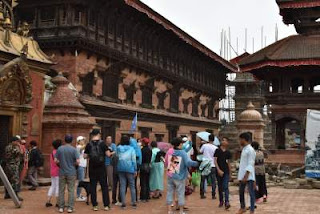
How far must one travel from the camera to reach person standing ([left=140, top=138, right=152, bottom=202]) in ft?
42.3

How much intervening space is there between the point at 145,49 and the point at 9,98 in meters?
18.1

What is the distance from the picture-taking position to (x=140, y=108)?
102 feet

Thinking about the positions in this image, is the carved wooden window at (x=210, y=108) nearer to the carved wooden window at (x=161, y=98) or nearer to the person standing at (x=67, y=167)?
the carved wooden window at (x=161, y=98)

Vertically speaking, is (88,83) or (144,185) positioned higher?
(88,83)

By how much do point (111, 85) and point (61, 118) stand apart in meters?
10.2

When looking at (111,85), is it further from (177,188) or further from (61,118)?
(177,188)

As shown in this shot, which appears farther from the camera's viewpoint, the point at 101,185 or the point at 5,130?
the point at 5,130

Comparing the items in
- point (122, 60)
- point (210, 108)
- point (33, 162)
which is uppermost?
point (122, 60)

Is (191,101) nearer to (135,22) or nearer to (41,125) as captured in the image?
(135,22)

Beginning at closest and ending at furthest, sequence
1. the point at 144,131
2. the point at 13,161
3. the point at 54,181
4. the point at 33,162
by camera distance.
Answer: the point at 54,181 < the point at 13,161 < the point at 33,162 < the point at 144,131

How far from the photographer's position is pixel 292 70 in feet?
77.4

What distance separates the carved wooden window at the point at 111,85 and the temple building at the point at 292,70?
7.90 m

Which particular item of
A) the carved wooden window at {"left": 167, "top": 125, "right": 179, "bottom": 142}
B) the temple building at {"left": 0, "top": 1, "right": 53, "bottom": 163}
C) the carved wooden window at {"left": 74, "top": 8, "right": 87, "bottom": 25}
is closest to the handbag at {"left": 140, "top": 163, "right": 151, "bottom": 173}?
the temple building at {"left": 0, "top": 1, "right": 53, "bottom": 163}

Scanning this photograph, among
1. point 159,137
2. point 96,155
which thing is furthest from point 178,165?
point 159,137
